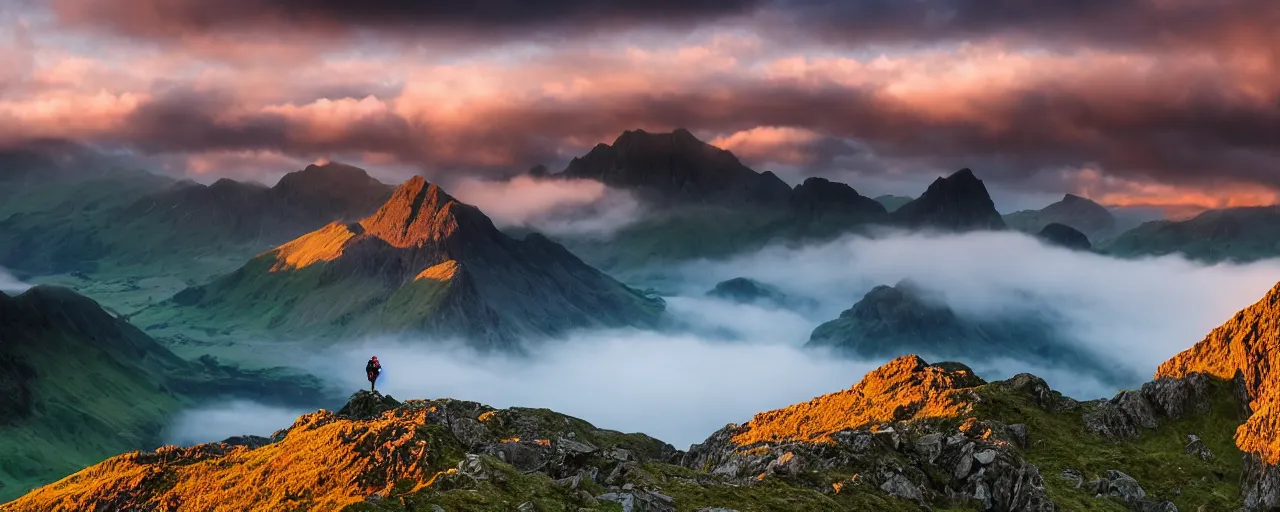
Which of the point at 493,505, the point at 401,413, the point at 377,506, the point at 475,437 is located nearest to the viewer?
the point at 377,506

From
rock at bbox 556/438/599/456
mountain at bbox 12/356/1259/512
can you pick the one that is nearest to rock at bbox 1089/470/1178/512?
mountain at bbox 12/356/1259/512

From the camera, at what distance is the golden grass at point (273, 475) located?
125 metres

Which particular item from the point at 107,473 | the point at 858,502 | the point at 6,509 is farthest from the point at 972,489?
the point at 6,509

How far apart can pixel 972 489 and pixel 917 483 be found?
29.5 ft

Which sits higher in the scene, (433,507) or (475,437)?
(475,437)

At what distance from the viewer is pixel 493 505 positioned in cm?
11900

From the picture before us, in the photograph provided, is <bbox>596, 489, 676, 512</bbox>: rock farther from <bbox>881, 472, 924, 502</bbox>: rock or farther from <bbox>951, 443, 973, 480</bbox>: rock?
<bbox>951, 443, 973, 480</bbox>: rock

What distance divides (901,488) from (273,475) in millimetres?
92809

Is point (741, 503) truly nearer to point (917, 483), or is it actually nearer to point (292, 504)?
point (917, 483)

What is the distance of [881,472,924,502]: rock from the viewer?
6737 inches

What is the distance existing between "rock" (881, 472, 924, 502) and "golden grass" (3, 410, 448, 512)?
72195 millimetres

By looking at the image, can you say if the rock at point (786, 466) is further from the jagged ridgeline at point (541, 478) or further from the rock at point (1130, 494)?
the rock at point (1130, 494)

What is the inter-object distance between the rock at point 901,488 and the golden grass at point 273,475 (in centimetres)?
7219

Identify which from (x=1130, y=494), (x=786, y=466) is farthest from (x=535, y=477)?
(x=1130, y=494)
